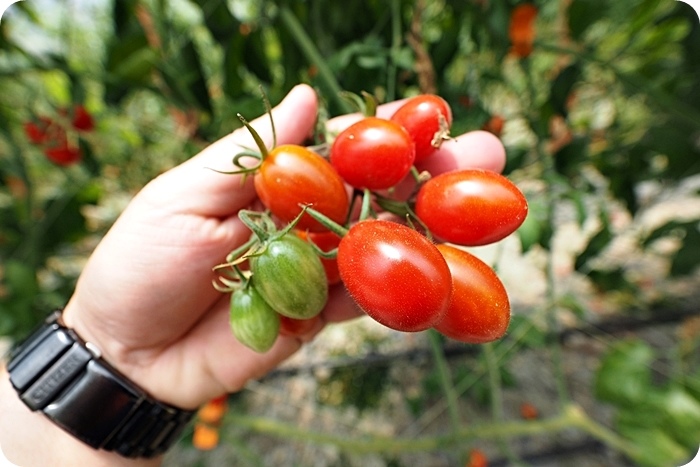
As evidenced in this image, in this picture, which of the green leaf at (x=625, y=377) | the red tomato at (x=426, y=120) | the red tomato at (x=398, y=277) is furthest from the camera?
the green leaf at (x=625, y=377)

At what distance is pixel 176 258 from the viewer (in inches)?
24.7

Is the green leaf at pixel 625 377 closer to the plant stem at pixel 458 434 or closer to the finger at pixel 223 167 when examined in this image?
the plant stem at pixel 458 434

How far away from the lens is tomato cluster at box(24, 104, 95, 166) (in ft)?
3.48

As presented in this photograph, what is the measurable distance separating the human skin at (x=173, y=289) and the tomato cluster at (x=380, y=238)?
103mm

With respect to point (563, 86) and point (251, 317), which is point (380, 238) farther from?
point (563, 86)

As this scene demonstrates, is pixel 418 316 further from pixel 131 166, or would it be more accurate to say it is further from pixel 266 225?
pixel 131 166

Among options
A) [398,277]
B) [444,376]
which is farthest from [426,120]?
[444,376]

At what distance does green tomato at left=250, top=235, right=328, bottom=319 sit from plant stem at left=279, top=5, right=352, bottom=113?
0.33 metres

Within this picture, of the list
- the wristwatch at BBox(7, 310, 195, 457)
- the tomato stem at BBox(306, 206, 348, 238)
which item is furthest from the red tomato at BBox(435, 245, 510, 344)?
the wristwatch at BBox(7, 310, 195, 457)

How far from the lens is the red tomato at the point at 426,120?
0.52m

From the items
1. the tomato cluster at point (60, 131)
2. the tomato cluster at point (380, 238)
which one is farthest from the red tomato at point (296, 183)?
the tomato cluster at point (60, 131)

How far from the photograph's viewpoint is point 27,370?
656 millimetres

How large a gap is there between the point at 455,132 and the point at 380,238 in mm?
343

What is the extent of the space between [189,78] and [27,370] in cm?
56
